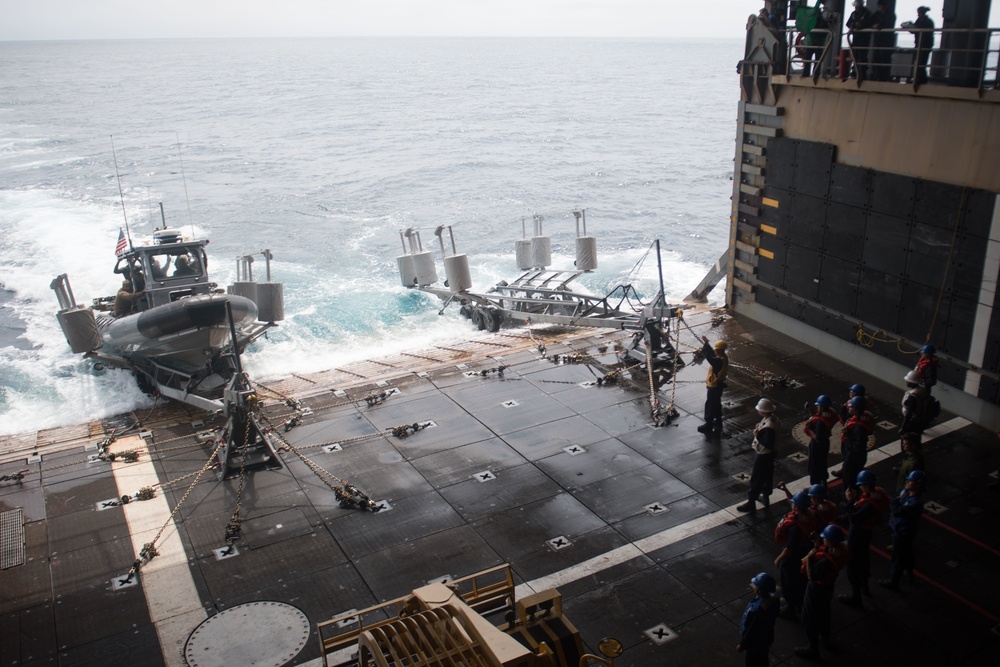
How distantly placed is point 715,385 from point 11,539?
9.51 metres

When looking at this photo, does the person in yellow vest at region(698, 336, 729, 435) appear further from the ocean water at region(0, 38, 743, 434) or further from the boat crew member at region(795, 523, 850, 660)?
the ocean water at region(0, 38, 743, 434)

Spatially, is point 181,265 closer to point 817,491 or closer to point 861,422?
point 861,422

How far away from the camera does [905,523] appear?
317 inches

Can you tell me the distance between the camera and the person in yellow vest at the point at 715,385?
11453 mm

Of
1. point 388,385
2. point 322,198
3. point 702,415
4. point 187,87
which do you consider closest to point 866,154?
point 702,415

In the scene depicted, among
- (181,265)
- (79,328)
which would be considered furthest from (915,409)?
(181,265)

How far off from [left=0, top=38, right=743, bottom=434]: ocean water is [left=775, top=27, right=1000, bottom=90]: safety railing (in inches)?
341

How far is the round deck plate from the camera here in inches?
307

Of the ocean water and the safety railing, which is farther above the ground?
the safety railing

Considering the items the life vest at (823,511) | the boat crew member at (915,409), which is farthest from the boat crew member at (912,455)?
the boat crew member at (915,409)

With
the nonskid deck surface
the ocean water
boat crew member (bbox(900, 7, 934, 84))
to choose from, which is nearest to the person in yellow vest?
the nonskid deck surface

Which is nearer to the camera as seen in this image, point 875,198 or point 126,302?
point 875,198

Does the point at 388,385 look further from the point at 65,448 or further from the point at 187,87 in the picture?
the point at 187,87

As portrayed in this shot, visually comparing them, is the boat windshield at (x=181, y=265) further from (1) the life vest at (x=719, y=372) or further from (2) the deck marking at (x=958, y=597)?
(2) the deck marking at (x=958, y=597)
